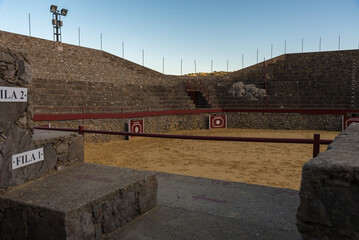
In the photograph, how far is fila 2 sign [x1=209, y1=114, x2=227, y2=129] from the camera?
18750mm

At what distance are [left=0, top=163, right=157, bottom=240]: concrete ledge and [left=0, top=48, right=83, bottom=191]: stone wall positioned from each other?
135 mm

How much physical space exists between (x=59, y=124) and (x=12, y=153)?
33.3 ft

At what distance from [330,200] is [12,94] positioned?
296 centimetres

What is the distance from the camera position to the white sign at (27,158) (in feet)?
9.41

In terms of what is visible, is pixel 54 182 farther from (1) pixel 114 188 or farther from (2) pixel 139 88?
(2) pixel 139 88

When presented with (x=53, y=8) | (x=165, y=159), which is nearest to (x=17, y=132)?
(x=165, y=159)

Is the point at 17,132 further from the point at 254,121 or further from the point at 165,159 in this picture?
the point at 254,121

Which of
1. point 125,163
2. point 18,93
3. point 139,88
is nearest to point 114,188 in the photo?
point 18,93

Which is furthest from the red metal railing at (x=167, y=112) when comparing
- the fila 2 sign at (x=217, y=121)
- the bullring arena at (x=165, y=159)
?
the fila 2 sign at (x=217, y=121)

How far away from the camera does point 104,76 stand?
2027 cm

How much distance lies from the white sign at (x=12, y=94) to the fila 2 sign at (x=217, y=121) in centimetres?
1613

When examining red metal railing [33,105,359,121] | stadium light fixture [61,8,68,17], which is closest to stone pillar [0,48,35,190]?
red metal railing [33,105,359,121]

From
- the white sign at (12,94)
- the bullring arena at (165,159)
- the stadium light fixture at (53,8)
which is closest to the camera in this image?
the bullring arena at (165,159)

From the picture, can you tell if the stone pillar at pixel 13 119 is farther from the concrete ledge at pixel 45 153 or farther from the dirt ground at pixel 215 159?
the dirt ground at pixel 215 159
